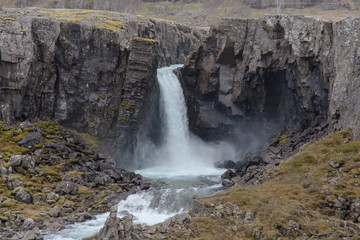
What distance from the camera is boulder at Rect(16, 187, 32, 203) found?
3666cm

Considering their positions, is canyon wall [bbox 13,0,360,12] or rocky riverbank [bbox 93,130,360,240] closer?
rocky riverbank [bbox 93,130,360,240]

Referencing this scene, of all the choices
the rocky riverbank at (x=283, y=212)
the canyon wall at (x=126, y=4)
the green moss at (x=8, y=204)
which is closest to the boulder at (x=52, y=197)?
the green moss at (x=8, y=204)

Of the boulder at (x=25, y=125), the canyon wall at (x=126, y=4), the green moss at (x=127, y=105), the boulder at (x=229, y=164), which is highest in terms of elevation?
the canyon wall at (x=126, y=4)

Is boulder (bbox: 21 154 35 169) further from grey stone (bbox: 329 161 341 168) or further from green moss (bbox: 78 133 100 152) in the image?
grey stone (bbox: 329 161 341 168)

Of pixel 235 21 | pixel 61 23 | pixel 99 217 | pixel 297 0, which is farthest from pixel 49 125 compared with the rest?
pixel 297 0

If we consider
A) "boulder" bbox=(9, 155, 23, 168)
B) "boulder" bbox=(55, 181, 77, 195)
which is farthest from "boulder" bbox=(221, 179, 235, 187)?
"boulder" bbox=(9, 155, 23, 168)

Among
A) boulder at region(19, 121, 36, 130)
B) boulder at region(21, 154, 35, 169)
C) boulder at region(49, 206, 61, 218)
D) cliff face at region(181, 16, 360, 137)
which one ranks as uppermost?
cliff face at region(181, 16, 360, 137)

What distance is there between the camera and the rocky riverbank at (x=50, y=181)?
33.7 meters

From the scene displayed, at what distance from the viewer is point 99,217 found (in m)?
35.9

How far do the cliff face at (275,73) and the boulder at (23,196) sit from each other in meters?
32.4

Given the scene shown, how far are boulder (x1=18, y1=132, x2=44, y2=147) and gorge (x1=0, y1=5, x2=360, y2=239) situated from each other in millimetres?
396

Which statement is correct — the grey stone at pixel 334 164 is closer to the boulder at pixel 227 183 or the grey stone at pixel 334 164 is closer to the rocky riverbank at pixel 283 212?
the rocky riverbank at pixel 283 212

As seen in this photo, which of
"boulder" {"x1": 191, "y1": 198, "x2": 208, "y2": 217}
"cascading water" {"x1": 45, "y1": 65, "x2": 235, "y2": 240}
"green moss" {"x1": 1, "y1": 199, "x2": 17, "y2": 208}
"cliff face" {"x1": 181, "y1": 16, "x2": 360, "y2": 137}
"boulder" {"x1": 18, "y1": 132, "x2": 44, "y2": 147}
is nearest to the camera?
"boulder" {"x1": 191, "y1": 198, "x2": 208, "y2": 217}

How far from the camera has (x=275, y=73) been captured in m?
57.3
